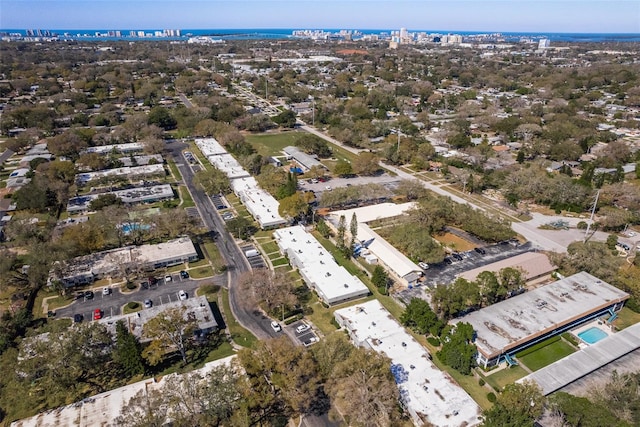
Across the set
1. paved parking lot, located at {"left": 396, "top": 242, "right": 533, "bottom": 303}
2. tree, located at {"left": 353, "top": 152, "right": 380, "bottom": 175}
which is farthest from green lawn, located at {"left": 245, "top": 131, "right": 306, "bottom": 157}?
paved parking lot, located at {"left": 396, "top": 242, "right": 533, "bottom": 303}

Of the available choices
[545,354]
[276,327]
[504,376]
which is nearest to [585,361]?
[545,354]

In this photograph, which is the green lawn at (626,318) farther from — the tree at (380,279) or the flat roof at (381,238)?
the tree at (380,279)

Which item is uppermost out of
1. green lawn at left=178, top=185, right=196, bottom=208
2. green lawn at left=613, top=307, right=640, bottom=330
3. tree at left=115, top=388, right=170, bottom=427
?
tree at left=115, top=388, right=170, bottom=427

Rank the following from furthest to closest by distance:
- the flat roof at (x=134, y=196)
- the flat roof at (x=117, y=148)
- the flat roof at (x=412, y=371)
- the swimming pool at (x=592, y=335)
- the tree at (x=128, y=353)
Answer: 1. the flat roof at (x=117, y=148)
2. the flat roof at (x=134, y=196)
3. the swimming pool at (x=592, y=335)
4. the tree at (x=128, y=353)
5. the flat roof at (x=412, y=371)

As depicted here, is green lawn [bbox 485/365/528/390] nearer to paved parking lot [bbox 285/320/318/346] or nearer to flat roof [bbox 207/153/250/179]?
paved parking lot [bbox 285/320/318/346]

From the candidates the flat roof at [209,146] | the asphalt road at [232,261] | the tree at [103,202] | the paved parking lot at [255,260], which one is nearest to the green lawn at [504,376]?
the asphalt road at [232,261]

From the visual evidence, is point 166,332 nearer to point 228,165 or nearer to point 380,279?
point 380,279
